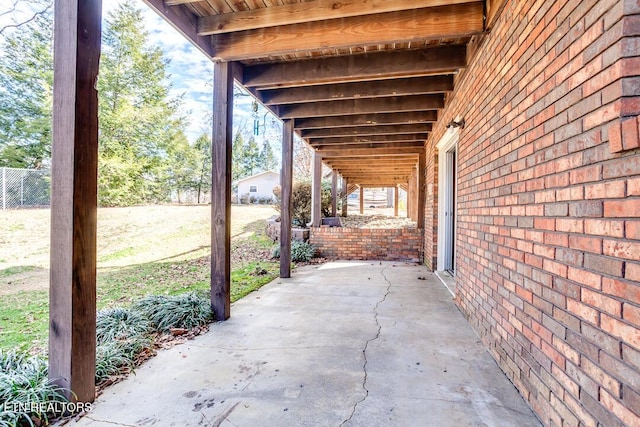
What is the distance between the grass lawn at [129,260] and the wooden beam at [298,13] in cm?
334

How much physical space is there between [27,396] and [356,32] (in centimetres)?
371

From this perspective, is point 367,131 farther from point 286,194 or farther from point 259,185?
point 259,185

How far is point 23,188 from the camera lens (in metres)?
11.6

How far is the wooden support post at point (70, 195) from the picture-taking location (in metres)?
1.81

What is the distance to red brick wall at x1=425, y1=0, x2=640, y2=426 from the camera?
1.21 metres

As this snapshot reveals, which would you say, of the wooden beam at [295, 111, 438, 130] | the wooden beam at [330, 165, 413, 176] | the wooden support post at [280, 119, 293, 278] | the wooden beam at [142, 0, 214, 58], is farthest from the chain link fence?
the wooden beam at [142, 0, 214, 58]

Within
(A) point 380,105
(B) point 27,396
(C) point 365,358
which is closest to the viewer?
(B) point 27,396

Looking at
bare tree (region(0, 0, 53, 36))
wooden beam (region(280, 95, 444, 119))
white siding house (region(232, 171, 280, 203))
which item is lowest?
wooden beam (region(280, 95, 444, 119))

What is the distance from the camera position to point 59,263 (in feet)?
5.98

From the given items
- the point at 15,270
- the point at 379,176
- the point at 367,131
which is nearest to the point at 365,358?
the point at 367,131

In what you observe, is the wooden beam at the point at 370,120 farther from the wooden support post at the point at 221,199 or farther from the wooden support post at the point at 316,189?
the wooden support post at the point at 221,199

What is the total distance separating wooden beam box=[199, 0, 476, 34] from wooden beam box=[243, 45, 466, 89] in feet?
2.94

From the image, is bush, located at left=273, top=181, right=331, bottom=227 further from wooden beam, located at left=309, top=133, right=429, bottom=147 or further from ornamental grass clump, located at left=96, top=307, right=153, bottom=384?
ornamental grass clump, located at left=96, top=307, right=153, bottom=384

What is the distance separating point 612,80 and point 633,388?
47.5 inches
